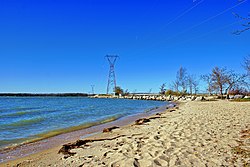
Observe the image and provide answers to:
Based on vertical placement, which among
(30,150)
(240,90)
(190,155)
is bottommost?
(30,150)

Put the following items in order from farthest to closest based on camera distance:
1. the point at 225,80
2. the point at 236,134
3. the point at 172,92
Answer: the point at 172,92 → the point at 225,80 → the point at 236,134

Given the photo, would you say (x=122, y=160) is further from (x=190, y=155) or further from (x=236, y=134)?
(x=236, y=134)

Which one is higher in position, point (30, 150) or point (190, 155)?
point (190, 155)

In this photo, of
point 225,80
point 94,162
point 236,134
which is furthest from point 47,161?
point 225,80

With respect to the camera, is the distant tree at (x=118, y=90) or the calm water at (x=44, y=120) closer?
the calm water at (x=44, y=120)

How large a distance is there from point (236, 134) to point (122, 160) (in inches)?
165

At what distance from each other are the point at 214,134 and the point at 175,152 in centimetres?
258

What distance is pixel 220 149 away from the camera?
16.5 feet

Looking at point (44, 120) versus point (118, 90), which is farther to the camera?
point (118, 90)

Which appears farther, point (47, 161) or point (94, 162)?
point (47, 161)

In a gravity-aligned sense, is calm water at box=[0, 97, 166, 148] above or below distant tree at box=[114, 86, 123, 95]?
below

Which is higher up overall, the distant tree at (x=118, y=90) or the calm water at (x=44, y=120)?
the distant tree at (x=118, y=90)

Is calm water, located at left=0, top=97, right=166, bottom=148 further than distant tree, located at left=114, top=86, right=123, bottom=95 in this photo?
No

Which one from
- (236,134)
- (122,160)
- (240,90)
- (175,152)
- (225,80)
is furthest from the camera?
(240,90)
